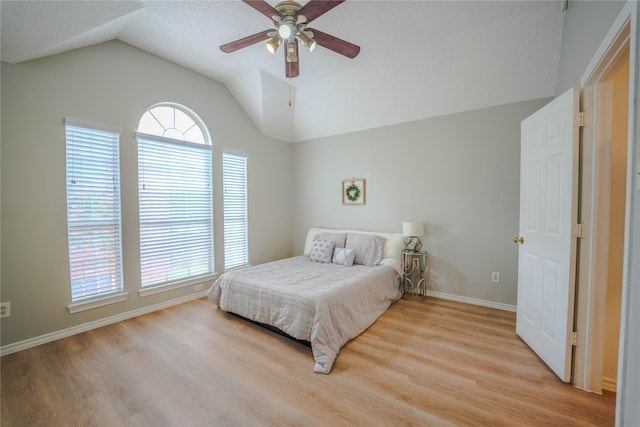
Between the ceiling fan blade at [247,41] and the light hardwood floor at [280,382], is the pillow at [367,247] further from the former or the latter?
the ceiling fan blade at [247,41]

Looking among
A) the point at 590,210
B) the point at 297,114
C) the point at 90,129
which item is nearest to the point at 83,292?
the point at 90,129

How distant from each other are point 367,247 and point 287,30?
106 inches

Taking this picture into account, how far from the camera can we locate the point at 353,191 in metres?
4.30

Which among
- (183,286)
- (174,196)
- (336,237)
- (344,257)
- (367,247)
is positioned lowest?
(183,286)

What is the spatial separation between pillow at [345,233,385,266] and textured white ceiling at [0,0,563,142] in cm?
178

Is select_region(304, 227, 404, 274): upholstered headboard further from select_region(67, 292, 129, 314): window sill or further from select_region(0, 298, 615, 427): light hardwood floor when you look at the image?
select_region(67, 292, 129, 314): window sill

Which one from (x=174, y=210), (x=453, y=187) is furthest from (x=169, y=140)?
(x=453, y=187)

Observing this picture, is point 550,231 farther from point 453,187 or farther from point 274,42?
point 274,42

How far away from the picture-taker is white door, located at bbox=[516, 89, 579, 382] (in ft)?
5.94

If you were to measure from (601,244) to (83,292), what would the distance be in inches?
175

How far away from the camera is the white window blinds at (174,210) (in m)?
3.10

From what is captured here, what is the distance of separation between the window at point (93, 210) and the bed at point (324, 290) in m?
1.13

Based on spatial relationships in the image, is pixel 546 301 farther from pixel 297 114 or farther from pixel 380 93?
pixel 297 114

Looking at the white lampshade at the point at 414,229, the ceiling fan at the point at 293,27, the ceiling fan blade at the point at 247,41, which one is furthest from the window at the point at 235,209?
the white lampshade at the point at 414,229
